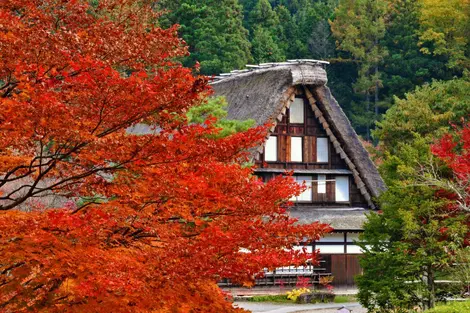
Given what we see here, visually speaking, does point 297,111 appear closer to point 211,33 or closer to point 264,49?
point 211,33

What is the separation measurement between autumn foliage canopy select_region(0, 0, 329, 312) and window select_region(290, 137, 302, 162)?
73.7 feet

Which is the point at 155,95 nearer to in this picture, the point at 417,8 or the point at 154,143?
the point at 154,143

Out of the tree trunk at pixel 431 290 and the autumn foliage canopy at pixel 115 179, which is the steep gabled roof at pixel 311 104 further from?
the autumn foliage canopy at pixel 115 179

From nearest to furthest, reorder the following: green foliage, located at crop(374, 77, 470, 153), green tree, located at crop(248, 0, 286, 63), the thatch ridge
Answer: the thatch ridge, green foliage, located at crop(374, 77, 470, 153), green tree, located at crop(248, 0, 286, 63)

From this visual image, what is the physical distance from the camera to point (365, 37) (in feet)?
215

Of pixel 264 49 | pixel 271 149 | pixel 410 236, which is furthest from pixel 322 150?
pixel 264 49

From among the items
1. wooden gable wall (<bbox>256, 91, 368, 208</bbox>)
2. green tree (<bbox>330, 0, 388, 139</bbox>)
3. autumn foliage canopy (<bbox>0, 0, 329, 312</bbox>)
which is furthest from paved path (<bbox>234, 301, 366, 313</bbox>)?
green tree (<bbox>330, 0, 388, 139</bbox>)

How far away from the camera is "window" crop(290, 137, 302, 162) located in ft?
117

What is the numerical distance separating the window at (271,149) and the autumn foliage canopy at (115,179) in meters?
21.9

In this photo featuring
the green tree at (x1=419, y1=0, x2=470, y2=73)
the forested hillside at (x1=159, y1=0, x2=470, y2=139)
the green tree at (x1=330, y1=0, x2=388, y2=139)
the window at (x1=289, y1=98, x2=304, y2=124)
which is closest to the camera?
the window at (x1=289, y1=98, x2=304, y2=124)

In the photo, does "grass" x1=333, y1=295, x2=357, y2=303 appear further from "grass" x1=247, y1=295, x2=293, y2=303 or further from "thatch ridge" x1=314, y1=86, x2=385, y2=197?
"thatch ridge" x1=314, y1=86, x2=385, y2=197

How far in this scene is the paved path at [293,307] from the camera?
27.2 meters

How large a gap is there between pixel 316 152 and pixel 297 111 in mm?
1994

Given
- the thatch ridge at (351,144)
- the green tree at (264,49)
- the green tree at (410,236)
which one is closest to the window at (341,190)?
the thatch ridge at (351,144)
